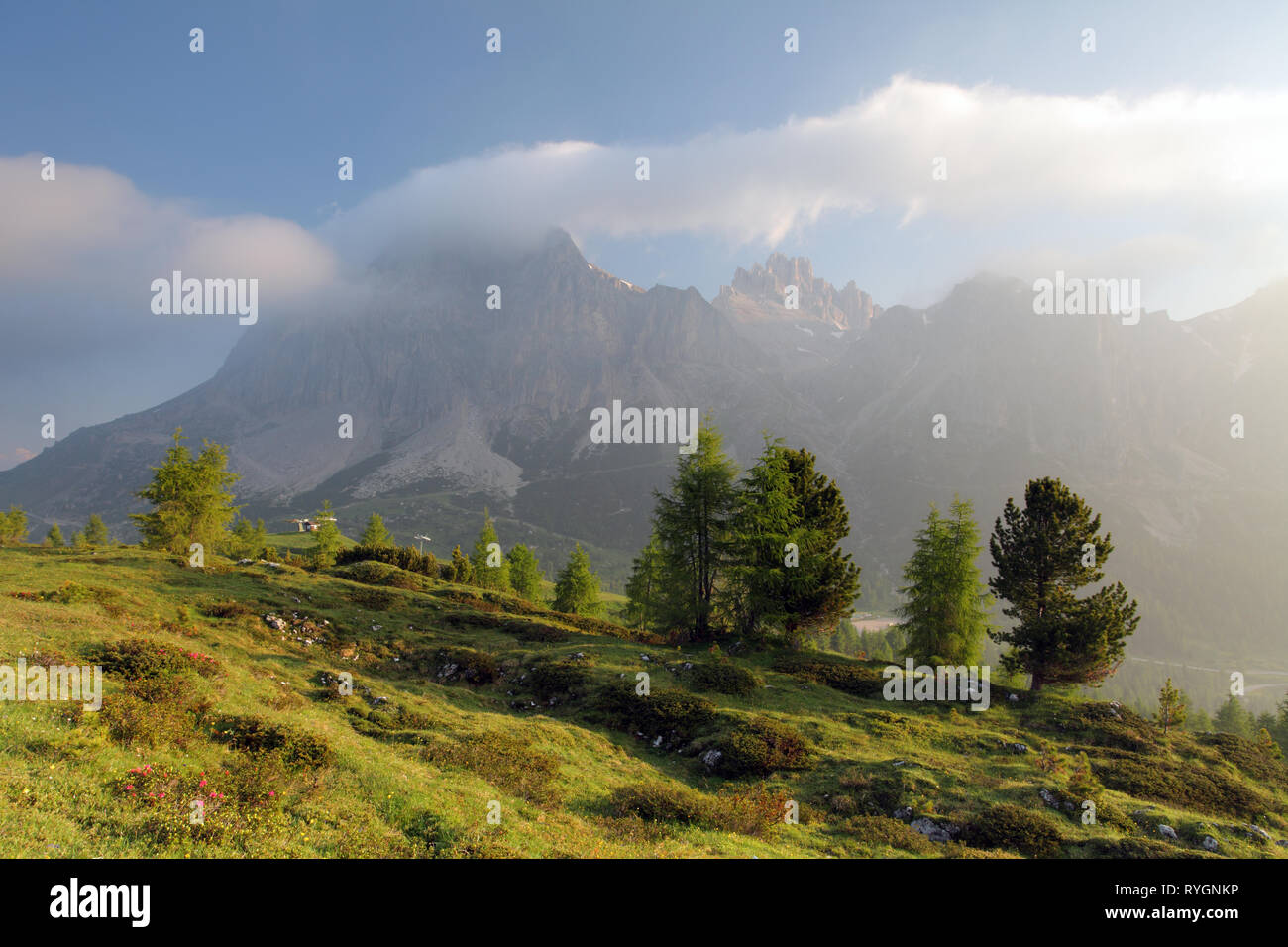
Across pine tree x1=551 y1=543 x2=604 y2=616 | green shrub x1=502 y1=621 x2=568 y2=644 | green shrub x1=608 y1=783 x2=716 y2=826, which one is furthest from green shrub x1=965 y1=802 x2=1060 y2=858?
pine tree x1=551 y1=543 x2=604 y2=616

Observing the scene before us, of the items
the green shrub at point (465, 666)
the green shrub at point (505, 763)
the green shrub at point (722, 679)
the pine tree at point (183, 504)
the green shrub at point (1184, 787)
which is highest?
the pine tree at point (183, 504)

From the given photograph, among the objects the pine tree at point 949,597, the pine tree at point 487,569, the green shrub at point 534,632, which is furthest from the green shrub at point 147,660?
the pine tree at point 487,569

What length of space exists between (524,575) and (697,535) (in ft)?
154

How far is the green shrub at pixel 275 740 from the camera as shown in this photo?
42.0 feet

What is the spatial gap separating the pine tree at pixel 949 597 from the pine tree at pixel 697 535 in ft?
46.6

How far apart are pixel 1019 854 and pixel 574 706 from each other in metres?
17.4

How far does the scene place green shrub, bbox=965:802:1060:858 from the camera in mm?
15180

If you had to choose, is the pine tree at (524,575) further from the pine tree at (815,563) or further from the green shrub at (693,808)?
the green shrub at (693,808)

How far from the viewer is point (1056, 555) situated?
3459 cm

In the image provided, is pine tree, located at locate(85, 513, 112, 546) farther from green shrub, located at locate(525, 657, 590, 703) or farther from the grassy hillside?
green shrub, located at locate(525, 657, 590, 703)

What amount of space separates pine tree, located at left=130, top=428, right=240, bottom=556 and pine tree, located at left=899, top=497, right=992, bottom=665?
63078mm
